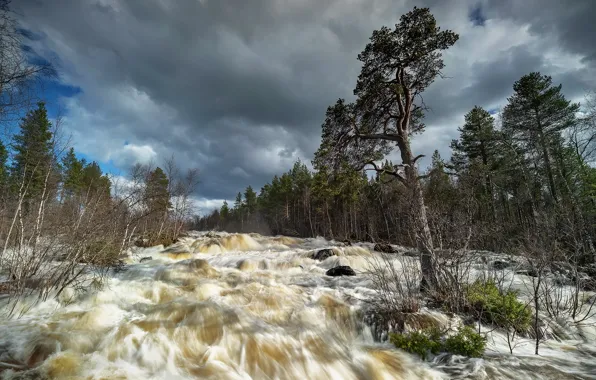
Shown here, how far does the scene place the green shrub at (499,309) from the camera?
5.48 metres

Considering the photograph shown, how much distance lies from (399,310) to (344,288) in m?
2.67

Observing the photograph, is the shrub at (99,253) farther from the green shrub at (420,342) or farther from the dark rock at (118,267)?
the green shrub at (420,342)

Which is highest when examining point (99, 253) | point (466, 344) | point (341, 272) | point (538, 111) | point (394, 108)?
point (538, 111)

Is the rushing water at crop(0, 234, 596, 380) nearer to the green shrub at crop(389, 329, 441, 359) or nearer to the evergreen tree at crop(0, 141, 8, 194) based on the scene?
the green shrub at crop(389, 329, 441, 359)

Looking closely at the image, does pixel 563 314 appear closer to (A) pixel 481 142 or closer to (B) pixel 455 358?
(B) pixel 455 358

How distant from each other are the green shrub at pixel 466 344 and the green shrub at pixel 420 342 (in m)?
0.19

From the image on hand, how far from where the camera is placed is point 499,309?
5.73m

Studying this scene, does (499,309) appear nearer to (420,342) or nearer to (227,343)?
(420,342)

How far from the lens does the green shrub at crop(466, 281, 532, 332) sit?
548cm

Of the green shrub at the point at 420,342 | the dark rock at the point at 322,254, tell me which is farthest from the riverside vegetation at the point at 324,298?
the dark rock at the point at 322,254

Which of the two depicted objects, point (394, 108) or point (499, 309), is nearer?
point (499, 309)

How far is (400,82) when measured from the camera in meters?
8.52

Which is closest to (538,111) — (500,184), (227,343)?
(500,184)

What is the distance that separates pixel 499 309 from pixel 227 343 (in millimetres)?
5678
